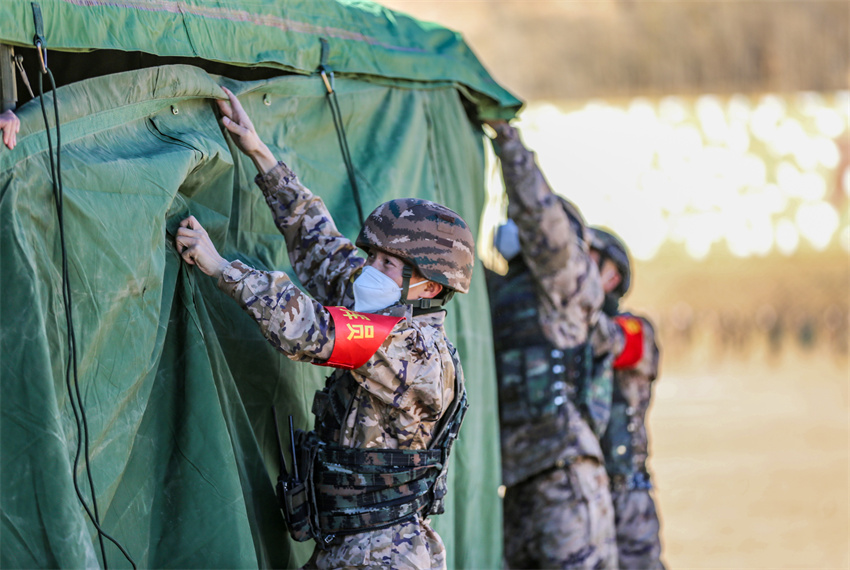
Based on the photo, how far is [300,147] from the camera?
345 centimetres

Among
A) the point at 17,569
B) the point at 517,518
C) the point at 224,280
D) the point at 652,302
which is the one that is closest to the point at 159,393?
the point at 224,280

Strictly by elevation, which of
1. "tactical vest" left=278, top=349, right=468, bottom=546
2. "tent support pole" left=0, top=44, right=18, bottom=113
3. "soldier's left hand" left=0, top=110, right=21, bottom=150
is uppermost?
"tent support pole" left=0, top=44, right=18, bottom=113

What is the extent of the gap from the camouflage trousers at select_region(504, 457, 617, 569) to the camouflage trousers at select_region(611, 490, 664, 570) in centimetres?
68

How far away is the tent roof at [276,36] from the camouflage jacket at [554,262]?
0.32m

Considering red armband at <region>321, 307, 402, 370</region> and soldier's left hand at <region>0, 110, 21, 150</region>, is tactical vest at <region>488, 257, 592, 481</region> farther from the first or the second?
soldier's left hand at <region>0, 110, 21, 150</region>

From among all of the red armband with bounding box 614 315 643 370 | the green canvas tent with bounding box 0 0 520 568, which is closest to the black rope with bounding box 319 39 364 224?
the green canvas tent with bounding box 0 0 520 568

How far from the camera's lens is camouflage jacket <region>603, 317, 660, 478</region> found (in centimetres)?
536

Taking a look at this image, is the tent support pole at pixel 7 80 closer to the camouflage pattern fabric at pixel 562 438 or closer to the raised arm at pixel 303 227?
the raised arm at pixel 303 227

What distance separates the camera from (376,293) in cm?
272

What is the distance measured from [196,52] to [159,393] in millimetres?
909

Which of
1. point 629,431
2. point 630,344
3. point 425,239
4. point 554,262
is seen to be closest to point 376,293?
point 425,239

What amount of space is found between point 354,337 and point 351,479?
17.4 inches

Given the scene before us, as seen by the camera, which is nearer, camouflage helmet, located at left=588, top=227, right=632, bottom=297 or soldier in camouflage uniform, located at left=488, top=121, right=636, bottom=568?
soldier in camouflage uniform, located at left=488, top=121, right=636, bottom=568

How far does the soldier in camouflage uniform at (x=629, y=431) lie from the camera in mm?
5246
